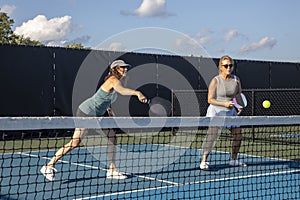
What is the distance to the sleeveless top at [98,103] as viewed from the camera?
17.2 feet

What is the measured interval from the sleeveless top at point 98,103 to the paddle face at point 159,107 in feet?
20.4

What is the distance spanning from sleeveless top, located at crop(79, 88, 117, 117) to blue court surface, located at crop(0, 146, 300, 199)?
57 cm

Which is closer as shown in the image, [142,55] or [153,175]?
[153,175]

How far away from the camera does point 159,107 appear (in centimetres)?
1216

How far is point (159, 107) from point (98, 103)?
6.89m

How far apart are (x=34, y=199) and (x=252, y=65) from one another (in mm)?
11690

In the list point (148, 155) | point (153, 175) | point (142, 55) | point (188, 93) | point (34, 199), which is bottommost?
point (34, 199)

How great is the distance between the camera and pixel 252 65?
49.3 feet

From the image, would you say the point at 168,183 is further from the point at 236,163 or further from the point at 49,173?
the point at 236,163

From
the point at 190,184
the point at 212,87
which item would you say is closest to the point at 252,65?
the point at 212,87

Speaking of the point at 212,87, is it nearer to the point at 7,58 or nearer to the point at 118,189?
the point at 118,189

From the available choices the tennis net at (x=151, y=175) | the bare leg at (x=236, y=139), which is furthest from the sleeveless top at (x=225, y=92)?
the tennis net at (x=151, y=175)

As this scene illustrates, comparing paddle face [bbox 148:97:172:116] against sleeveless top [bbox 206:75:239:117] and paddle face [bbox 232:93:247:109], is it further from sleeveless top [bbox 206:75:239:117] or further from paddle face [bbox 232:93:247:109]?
sleeveless top [bbox 206:75:239:117]

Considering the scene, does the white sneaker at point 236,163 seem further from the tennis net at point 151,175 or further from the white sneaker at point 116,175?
the white sneaker at point 116,175
